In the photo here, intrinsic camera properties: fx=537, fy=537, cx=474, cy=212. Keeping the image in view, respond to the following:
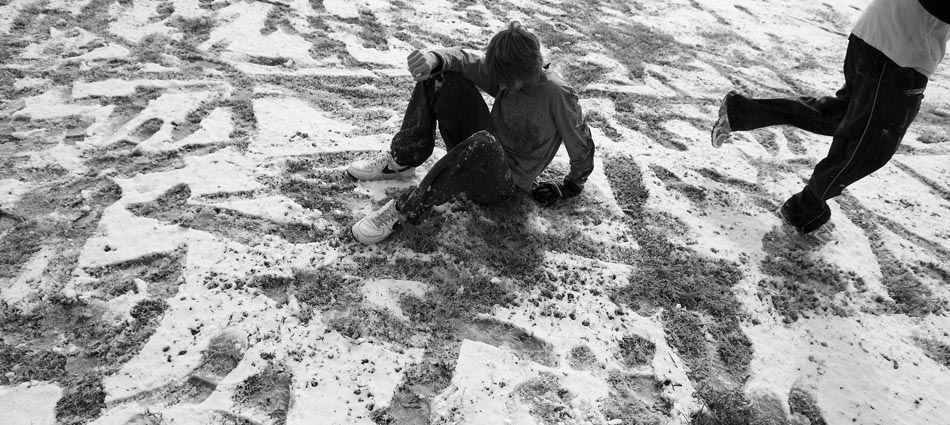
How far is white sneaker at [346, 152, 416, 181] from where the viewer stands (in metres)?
2.76

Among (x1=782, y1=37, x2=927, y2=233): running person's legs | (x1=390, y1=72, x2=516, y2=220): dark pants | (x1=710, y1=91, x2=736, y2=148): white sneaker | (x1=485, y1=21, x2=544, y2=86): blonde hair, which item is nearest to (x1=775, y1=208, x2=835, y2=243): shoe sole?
(x1=782, y1=37, x2=927, y2=233): running person's legs

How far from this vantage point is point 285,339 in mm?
1938

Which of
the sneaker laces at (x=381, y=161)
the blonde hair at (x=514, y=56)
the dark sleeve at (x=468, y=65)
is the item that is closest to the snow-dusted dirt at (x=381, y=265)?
the sneaker laces at (x=381, y=161)

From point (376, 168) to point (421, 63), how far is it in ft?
2.35

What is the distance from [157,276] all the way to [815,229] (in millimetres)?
3063

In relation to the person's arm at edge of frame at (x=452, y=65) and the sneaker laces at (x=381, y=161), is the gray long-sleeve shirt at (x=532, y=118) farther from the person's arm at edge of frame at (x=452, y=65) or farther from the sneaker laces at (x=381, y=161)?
the sneaker laces at (x=381, y=161)

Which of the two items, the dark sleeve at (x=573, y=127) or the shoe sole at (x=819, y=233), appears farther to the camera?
the shoe sole at (x=819, y=233)

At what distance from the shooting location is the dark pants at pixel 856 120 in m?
2.37

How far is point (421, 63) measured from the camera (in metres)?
2.24

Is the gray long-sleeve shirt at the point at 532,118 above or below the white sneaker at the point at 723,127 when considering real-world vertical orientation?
above

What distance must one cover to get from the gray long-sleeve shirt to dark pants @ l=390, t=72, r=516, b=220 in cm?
9

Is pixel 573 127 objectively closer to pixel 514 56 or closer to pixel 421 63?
pixel 514 56

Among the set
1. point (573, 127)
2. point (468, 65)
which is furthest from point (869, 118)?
point (468, 65)

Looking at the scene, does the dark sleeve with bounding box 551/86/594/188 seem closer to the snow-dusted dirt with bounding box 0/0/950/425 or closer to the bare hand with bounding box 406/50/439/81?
the snow-dusted dirt with bounding box 0/0/950/425
